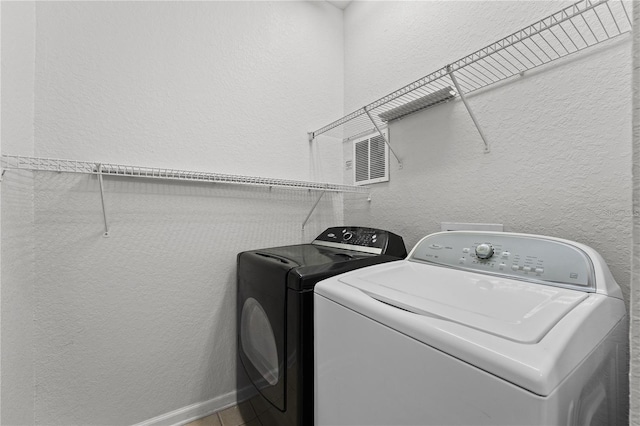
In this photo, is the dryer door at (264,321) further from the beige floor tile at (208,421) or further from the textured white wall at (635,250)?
the textured white wall at (635,250)

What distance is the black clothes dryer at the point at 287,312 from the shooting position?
3.07 ft

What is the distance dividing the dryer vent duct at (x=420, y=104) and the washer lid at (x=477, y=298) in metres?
0.93

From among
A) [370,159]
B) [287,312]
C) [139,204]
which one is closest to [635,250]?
[287,312]

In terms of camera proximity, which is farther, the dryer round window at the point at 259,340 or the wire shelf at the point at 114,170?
the dryer round window at the point at 259,340

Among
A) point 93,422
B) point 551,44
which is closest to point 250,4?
point 551,44

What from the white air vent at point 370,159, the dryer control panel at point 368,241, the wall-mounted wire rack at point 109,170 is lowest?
the dryer control panel at point 368,241

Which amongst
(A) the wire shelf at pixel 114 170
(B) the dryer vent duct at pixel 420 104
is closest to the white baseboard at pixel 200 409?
(A) the wire shelf at pixel 114 170

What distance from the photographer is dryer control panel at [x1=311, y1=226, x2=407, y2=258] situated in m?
1.31

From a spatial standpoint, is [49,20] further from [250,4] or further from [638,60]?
[638,60]

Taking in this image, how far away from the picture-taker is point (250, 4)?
5.49 ft

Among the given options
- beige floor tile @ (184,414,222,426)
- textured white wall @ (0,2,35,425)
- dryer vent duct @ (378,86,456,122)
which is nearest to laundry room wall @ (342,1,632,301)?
dryer vent duct @ (378,86,456,122)

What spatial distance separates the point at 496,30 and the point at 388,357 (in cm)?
149

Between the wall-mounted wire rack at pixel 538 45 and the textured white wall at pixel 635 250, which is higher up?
the wall-mounted wire rack at pixel 538 45

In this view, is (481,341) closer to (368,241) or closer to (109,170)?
(368,241)
